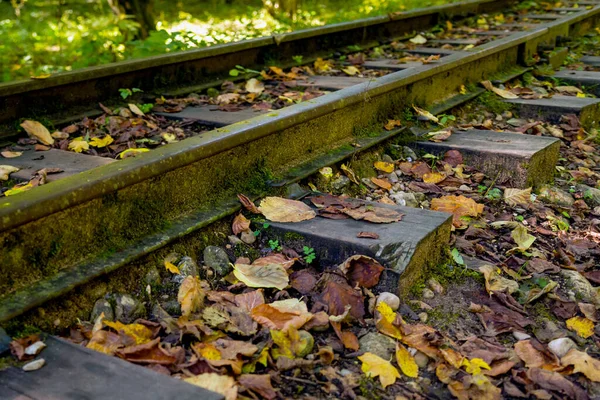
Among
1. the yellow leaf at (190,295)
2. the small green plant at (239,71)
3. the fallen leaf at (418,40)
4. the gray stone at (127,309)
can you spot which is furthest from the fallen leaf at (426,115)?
the fallen leaf at (418,40)

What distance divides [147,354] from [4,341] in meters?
0.46

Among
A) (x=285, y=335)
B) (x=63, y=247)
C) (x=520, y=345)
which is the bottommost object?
(x=520, y=345)

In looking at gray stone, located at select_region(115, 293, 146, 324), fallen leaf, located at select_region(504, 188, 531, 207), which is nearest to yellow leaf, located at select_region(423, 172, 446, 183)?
fallen leaf, located at select_region(504, 188, 531, 207)

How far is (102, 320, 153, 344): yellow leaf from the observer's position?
2.39 m

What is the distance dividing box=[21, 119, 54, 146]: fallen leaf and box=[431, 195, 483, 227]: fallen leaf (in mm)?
2373

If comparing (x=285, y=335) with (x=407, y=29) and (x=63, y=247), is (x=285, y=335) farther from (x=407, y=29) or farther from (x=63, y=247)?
(x=407, y=29)

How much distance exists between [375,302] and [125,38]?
23.4 ft

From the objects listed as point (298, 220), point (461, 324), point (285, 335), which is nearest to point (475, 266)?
point (461, 324)

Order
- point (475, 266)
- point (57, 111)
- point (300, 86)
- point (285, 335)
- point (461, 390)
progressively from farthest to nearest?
point (300, 86)
point (57, 111)
point (475, 266)
point (285, 335)
point (461, 390)

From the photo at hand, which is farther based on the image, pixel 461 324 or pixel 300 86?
pixel 300 86

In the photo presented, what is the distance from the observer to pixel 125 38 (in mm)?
8852

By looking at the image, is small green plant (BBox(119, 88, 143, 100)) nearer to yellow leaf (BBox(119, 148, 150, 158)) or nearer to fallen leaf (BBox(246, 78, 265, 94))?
fallen leaf (BBox(246, 78, 265, 94))

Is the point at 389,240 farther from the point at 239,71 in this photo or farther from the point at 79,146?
the point at 239,71

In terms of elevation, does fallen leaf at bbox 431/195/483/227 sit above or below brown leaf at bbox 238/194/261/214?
below
